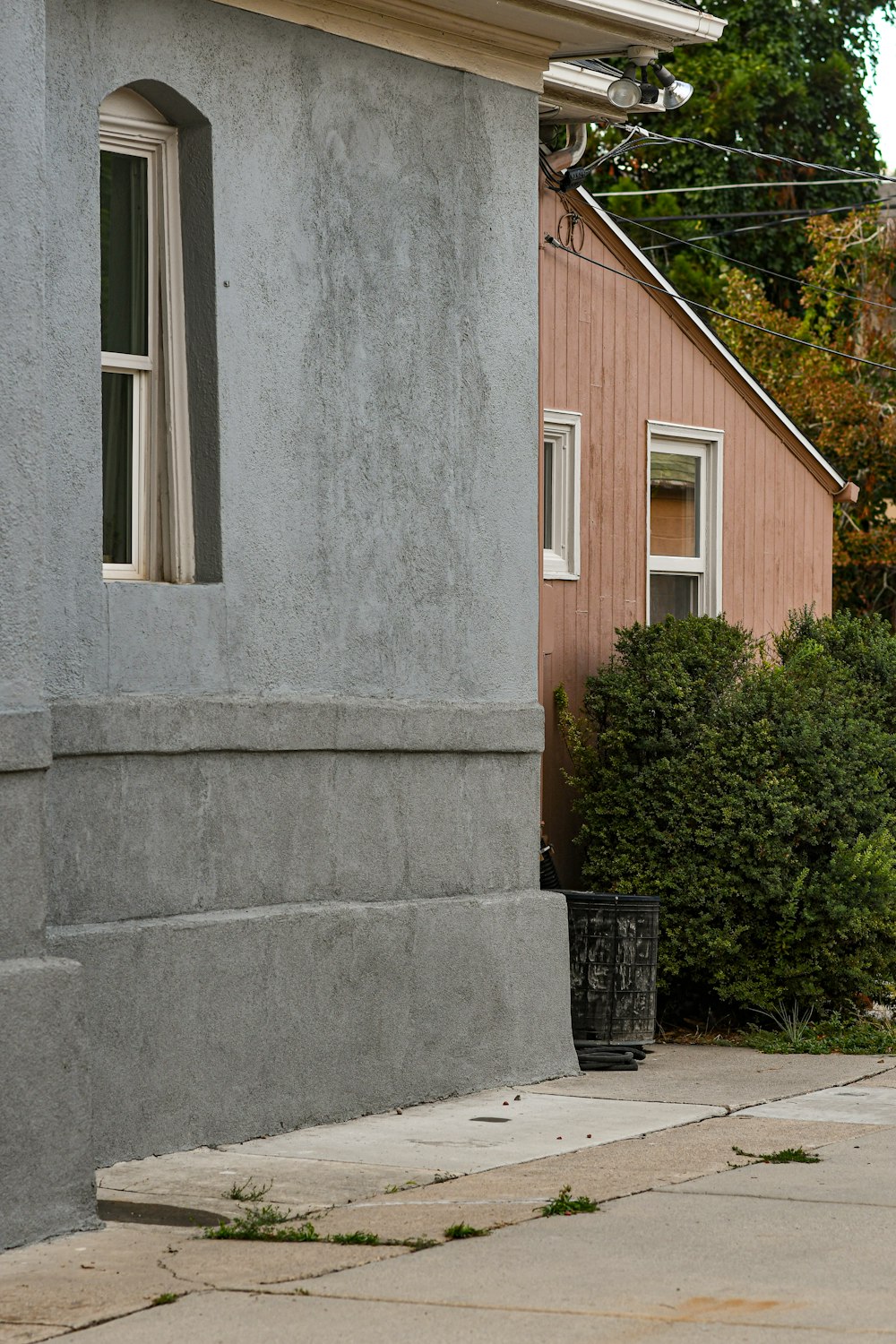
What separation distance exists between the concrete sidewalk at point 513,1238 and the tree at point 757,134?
21.0 metres

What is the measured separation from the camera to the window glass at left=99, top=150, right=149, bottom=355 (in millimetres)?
8352

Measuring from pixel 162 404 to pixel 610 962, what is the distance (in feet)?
14.0

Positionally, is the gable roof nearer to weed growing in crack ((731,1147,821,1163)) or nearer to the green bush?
the green bush

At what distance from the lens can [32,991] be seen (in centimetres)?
672

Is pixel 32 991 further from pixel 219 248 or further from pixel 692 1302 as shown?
pixel 219 248

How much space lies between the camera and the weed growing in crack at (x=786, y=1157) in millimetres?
7977

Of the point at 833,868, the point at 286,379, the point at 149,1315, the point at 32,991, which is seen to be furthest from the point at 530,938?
the point at 149,1315

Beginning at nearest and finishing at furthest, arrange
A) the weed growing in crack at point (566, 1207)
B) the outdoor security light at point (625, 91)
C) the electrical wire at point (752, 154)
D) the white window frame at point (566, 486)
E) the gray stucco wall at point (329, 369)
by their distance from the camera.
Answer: the weed growing in crack at point (566, 1207) → the gray stucco wall at point (329, 369) → the outdoor security light at point (625, 91) → the white window frame at point (566, 486) → the electrical wire at point (752, 154)

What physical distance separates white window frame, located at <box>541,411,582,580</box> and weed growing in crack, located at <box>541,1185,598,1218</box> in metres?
6.07

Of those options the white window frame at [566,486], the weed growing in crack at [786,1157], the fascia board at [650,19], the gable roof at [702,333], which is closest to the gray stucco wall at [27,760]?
the weed growing in crack at [786,1157]

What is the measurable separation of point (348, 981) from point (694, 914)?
10.6 feet

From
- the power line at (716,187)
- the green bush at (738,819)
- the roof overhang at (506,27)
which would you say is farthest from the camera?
the power line at (716,187)

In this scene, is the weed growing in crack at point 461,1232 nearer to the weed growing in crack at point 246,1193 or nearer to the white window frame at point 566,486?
the weed growing in crack at point 246,1193

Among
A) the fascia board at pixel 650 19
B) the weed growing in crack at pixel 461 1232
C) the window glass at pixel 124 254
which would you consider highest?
the fascia board at pixel 650 19
